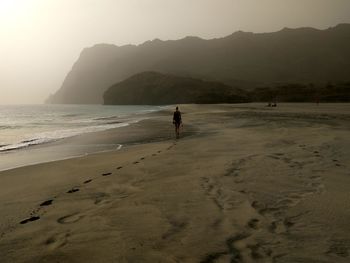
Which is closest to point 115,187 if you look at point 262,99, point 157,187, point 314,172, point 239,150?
point 157,187

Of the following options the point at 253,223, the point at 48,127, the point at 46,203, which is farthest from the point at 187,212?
the point at 48,127

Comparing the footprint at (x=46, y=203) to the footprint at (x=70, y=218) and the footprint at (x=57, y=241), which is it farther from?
the footprint at (x=57, y=241)

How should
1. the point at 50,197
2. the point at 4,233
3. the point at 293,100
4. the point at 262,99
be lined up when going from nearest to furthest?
the point at 4,233 < the point at 50,197 < the point at 293,100 < the point at 262,99

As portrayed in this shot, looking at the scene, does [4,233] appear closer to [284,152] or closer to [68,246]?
[68,246]

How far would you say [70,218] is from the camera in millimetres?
6422

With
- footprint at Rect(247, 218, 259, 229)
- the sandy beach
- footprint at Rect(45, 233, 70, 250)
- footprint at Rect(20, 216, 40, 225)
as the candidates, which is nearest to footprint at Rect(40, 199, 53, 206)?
the sandy beach

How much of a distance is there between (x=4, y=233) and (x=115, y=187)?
121 inches

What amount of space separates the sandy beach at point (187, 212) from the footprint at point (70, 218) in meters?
0.02

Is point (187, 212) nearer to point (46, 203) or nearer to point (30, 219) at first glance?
point (30, 219)

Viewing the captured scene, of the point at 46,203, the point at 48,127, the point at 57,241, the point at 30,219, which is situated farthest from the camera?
the point at 48,127

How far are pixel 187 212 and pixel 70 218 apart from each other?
2.05 metres

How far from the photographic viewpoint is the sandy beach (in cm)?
475

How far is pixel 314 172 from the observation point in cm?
884

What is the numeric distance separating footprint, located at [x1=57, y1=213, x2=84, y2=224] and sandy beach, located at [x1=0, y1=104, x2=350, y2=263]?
19 millimetres
